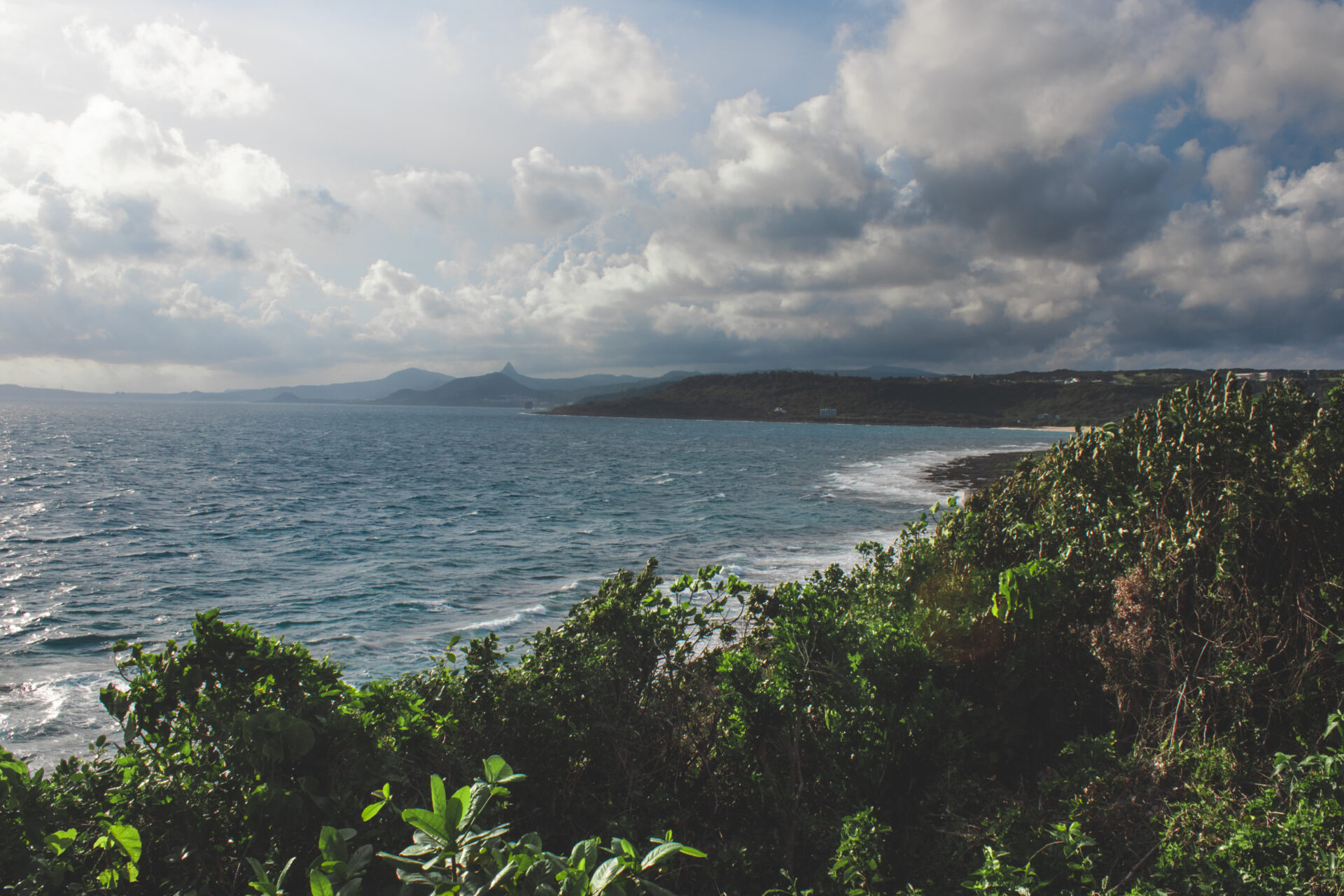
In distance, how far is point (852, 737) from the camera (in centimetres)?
447

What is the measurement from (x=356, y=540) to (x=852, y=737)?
2716cm

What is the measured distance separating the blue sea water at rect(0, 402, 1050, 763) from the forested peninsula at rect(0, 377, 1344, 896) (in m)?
9.91

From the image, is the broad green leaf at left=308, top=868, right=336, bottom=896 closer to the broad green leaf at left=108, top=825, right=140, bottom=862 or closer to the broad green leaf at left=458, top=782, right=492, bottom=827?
the broad green leaf at left=458, top=782, right=492, bottom=827

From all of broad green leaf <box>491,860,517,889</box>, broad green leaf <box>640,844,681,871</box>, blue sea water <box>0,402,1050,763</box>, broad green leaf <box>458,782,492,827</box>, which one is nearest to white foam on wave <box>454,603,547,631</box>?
blue sea water <box>0,402,1050,763</box>

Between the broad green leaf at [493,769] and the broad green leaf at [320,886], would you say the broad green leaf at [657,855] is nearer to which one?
the broad green leaf at [493,769]

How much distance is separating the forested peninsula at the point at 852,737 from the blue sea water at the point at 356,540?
9.91m

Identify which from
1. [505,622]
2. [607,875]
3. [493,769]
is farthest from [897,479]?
[607,875]

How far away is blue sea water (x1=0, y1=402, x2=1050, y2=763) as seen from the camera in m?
15.1

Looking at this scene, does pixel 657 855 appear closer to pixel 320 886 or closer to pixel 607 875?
pixel 607 875

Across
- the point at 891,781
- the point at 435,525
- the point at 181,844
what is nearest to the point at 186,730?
the point at 181,844

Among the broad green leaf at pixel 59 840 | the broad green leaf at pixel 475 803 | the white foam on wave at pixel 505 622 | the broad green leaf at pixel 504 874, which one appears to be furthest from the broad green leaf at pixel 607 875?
the white foam on wave at pixel 505 622

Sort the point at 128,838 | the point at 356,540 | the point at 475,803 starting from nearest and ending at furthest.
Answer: the point at 475,803, the point at 128,838, the point at 356,540

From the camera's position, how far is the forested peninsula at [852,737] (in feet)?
9.60

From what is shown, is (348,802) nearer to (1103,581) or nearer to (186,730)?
(186,730)
